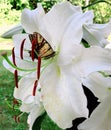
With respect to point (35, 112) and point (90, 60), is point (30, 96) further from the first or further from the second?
point (90, 60)

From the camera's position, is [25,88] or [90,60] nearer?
[90,60]

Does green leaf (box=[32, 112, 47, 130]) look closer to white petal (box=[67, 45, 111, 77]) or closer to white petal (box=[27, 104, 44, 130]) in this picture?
white petal (box=[27, 104, 44, 130])

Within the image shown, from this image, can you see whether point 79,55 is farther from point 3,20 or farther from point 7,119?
point 3,20

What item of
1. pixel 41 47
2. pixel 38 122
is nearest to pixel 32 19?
pixel 41 47

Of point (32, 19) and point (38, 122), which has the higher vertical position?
point (32, 19)

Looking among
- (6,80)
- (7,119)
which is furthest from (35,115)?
(6,80)

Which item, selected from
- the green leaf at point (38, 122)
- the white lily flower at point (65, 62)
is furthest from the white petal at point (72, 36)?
the green leaf at point (38, 122)
